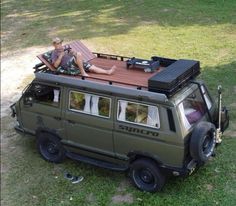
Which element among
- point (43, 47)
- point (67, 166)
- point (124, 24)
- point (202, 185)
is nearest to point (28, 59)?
point (43, 47)

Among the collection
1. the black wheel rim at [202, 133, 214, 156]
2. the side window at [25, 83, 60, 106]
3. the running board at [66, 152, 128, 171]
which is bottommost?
the running board at [66, 152, 128, 171]

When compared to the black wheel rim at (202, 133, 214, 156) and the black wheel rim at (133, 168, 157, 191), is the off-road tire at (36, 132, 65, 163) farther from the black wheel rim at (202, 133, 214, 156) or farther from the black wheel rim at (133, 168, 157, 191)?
the black wheel rim at (202, 133, 214, 156)

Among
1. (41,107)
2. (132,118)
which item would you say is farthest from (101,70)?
(132,118)

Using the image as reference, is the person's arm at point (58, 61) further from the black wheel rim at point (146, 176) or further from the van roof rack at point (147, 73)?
the black wheel rim at point (146, 176)

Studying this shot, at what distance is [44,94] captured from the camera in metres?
9.52

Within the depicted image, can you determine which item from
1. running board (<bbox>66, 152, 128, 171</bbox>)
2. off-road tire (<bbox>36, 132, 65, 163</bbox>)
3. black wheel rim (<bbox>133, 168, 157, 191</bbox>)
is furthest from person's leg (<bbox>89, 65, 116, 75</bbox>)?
black wheel rim (<bbox>133, 168, 157, 191</bbox>)

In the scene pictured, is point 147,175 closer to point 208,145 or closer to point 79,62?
point 208,145

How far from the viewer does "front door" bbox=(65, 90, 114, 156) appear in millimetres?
8602

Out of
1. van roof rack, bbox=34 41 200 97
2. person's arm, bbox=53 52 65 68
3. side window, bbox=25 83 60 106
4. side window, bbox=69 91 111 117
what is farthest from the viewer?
person's arm, bbox=53 52 65 68

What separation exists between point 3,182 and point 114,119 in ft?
9.50

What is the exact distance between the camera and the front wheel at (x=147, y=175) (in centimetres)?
825

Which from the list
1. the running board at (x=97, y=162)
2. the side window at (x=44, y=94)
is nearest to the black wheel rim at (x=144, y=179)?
the running board at (x=97, y=162)

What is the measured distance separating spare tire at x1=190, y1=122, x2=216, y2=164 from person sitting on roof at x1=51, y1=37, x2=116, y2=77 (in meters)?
2.41

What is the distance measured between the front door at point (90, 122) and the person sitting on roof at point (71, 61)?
29.5 inches
